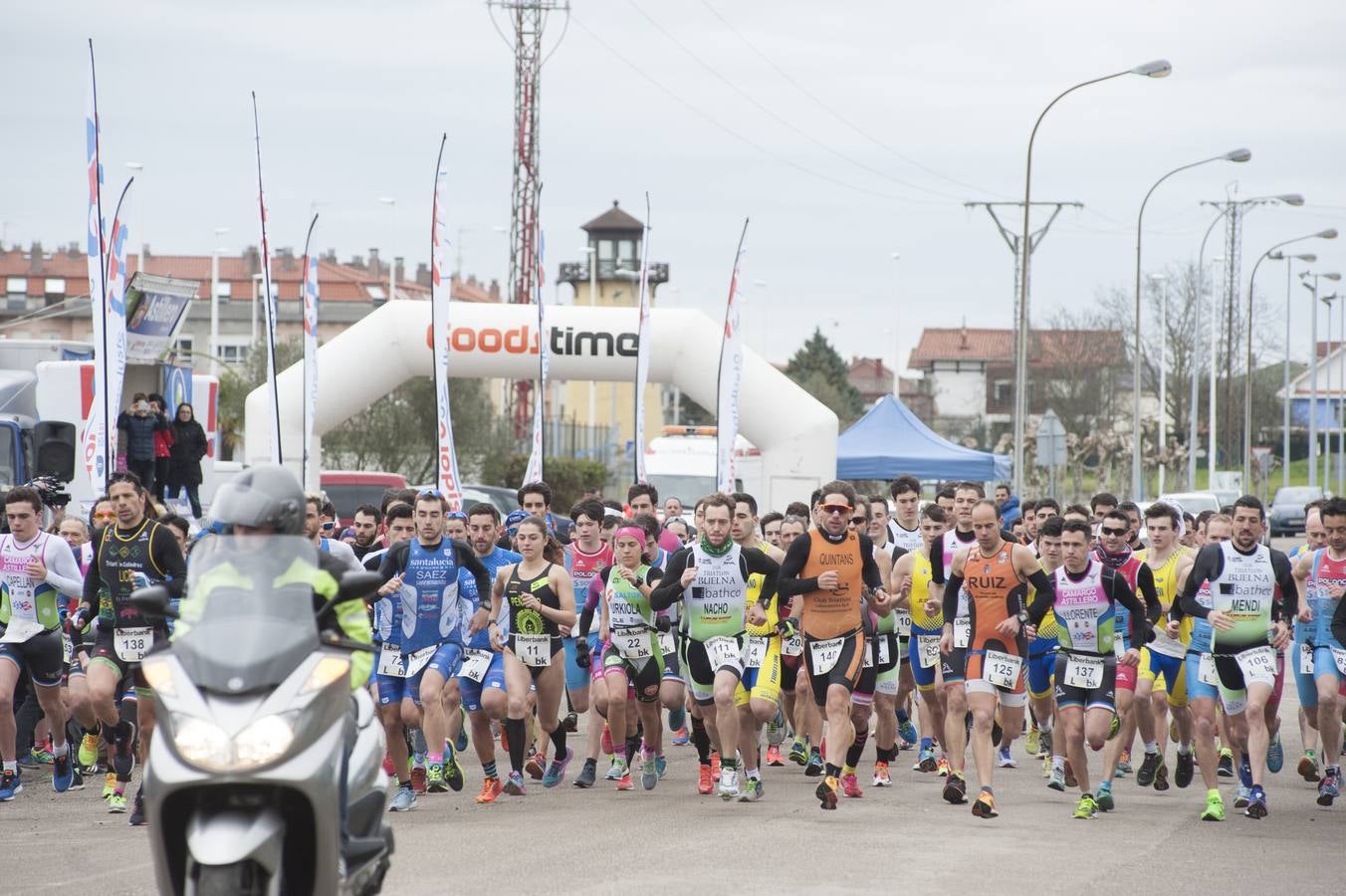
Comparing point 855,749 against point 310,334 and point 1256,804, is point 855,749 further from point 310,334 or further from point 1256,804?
point 310,334

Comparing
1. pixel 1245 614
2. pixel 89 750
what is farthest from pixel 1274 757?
pixel 89 750

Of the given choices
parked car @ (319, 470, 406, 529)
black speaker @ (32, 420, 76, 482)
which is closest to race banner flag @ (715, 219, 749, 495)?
parked car @ (319, 470, 406, 529)

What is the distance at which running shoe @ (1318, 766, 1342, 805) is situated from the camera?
12.0 m

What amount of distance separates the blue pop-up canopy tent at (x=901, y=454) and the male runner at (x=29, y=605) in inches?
820

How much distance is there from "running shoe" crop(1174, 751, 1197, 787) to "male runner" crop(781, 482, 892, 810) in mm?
2718

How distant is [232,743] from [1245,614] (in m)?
7.50

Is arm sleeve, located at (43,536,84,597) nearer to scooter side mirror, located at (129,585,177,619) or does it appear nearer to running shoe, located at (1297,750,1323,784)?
scooter side mirror, located at (129,585,177,619)

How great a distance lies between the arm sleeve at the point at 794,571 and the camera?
11.5m

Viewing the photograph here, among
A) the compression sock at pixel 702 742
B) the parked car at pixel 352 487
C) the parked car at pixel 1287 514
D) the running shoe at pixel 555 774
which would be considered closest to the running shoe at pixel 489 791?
the running shoe at pixel 555 774

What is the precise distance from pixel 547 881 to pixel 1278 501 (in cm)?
5588

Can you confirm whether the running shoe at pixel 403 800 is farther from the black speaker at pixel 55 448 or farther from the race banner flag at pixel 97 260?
the black speaker at pixel 55 448

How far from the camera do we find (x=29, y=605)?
11.8 metres

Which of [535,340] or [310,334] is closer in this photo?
→ [310,334]

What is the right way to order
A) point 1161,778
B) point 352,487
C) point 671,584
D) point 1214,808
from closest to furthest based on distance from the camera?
point 1214,808 → point 671,584 → point 1161,778 → point 352,487
